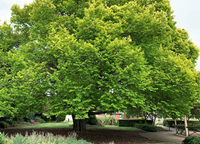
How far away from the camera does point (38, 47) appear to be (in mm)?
13984

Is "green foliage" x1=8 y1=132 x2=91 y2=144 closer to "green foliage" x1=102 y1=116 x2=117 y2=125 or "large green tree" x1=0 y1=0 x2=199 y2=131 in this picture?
"large green tree" x1=0 y1=0 x2=199 y2=131

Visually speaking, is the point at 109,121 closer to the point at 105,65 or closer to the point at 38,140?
the point at 105,65

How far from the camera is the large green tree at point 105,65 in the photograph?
35.5 feet

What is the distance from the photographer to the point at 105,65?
11602mm

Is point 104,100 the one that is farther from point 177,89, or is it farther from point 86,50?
point 177,89

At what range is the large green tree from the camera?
10828 millimetres

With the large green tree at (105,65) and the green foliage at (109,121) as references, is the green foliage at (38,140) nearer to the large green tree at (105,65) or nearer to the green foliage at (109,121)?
the large green tree at (105,65)

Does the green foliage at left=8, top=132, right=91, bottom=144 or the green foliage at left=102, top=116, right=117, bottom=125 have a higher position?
the green foliage at left=8, top=132, right=91, bottom=144

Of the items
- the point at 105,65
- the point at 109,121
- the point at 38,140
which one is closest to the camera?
the point at 38,140


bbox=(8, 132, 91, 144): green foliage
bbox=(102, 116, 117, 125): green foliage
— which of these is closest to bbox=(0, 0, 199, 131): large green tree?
bbox=(8, 132, 91, 144): green foliage

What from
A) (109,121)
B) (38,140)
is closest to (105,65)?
(38,140)

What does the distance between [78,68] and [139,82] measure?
3.92 meters

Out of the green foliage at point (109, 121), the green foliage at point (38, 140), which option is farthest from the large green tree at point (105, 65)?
the green foliage at point (109, 121)

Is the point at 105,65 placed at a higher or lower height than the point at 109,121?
higher
